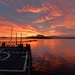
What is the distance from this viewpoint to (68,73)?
116ft

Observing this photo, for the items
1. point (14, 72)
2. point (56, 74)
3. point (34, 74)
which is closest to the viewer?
point (14, 72)

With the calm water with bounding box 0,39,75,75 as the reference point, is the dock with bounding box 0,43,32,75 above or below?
above

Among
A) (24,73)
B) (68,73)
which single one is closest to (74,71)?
(68,73)

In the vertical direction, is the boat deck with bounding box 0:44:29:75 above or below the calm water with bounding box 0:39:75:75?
above

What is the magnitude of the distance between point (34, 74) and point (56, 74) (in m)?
5.92

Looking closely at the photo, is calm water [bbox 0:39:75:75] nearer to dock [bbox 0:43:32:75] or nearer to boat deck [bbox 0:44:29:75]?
dock [bbox 0:43:32:75]

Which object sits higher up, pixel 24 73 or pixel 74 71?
pixel 24 73

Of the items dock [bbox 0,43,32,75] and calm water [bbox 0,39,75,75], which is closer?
dock [bbox 0,43,32,75]

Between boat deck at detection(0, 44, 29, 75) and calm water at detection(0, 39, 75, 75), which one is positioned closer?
boat deck at detection(0, 44, 29, 75)

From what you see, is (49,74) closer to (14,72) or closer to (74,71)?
(74,71)

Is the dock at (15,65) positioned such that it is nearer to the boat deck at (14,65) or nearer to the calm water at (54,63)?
the boat deck at (14,65)

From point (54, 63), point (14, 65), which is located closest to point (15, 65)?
point (14, 65)

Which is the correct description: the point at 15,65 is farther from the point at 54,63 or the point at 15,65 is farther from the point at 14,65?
the point at 54,63

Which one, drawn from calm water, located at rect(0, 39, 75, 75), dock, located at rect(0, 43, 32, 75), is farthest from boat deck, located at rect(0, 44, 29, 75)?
calm water, located at rect(0, 39, 75, 75)
